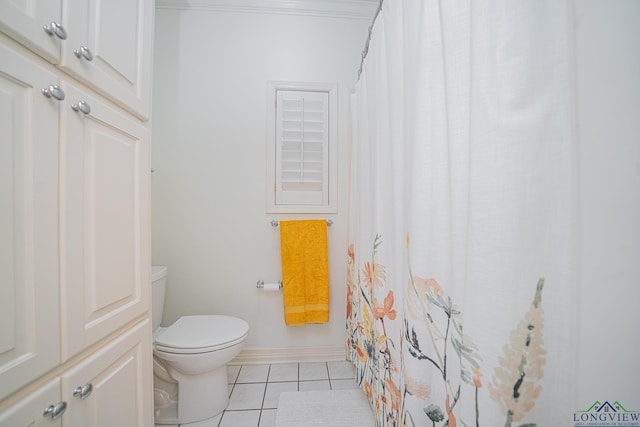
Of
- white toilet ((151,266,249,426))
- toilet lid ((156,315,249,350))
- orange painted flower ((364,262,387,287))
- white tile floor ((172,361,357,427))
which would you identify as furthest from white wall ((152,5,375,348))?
orange painted flower ((364,262,387,287))

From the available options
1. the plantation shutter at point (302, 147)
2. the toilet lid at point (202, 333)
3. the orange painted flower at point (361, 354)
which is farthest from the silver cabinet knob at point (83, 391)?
the plantation shutter at point (302, 147)

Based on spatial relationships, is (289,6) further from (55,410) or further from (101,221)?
(55,410)

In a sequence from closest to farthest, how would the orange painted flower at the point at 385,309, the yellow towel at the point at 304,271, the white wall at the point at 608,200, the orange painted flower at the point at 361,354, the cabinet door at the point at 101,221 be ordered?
the white wall at the point at 608,200
the cabinet door at the point at 101,221
the orange painted flower at the point at 385,309
the orange painted flower at the point at 361,354
the yellow towel at the point at 304,271

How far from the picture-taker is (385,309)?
36.5 inches

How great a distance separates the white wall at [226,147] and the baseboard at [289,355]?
39 mm

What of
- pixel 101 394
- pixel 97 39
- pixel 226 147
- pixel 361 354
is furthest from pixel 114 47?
pixel 361 354

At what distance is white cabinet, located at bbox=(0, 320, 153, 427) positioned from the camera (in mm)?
483

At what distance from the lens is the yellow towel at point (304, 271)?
60.7 inches

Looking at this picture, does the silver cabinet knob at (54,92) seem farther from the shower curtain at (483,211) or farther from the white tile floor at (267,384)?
the white tile floor at (267,384)

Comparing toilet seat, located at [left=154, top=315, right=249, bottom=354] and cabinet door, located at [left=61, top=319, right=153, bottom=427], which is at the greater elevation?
cabinet door, located at [left=61, top=319, right=153, bottom=427]

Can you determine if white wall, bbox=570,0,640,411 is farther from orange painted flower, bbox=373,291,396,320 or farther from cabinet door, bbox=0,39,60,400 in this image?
cabinet door, bbox=0,39,60,400

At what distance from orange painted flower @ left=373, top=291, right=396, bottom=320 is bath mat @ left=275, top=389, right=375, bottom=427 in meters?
0.57

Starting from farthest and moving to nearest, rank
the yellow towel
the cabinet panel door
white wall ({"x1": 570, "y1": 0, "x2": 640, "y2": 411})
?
1. the yellow towel
2. the cabinet panel door
3. white wall ({"x1": 570, "y1": 0, "x2": 640, "y2": 411})

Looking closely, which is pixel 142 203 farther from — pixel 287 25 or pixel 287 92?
pixel 287 25
